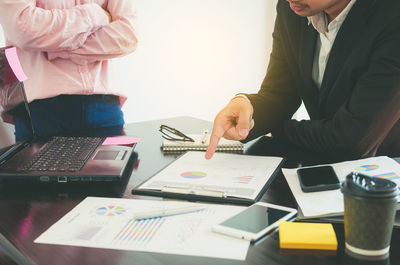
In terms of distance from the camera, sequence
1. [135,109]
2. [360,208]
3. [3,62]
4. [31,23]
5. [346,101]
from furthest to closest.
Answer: [135,109] < [31,23] < [3,62] < [346,101] < [360,208]

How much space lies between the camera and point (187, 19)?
344cm

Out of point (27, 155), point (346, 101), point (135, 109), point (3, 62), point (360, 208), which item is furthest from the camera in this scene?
point (135, 109)

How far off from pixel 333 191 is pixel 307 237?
0.19 m

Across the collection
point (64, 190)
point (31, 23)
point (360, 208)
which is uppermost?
point (31, 23)

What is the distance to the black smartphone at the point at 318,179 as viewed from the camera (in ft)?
2.43

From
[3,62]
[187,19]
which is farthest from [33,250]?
[187,19]

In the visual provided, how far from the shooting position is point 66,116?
155 centimetres

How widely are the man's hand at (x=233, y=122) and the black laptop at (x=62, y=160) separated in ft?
0.80

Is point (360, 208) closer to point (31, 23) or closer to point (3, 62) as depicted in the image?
point (3, 62)

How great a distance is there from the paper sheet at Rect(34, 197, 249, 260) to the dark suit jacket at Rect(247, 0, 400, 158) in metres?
0.53

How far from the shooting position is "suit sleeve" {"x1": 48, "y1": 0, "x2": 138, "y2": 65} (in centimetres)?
162

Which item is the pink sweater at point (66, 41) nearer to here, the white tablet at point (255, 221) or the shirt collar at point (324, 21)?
the shirt collar at point (324, 21)

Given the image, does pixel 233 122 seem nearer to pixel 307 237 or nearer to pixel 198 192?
pixel 198 192

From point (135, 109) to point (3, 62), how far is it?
6.48 feet
